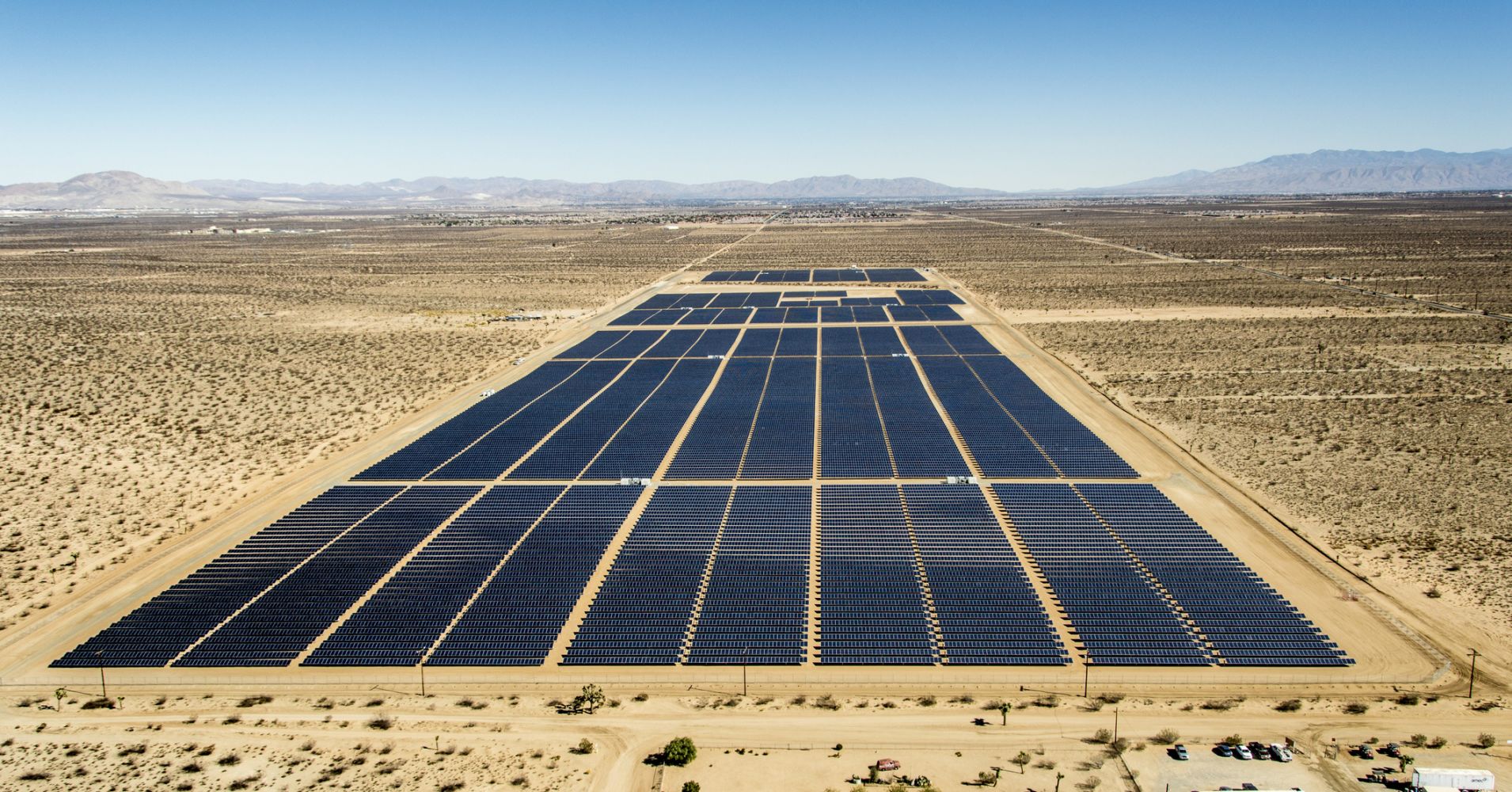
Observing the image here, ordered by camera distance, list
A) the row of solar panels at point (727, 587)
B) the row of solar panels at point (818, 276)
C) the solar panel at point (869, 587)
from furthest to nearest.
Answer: the row of solar panels at point (818, 276)
the row of solar panels at point (727, 587)
the solar panel at point (869, 587)

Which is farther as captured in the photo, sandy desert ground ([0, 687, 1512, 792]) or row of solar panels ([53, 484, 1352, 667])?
row of solar panels ([53, 484, 1352, 667])

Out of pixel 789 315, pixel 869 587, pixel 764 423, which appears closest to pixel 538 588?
pixel 869 587

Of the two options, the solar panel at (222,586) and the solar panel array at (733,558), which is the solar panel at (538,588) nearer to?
the solar panel array at (733,558)

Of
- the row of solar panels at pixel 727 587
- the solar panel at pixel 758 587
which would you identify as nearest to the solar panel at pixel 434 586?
the row of solar panels at pixel 727 587

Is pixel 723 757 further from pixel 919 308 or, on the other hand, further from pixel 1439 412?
pixel 919 308

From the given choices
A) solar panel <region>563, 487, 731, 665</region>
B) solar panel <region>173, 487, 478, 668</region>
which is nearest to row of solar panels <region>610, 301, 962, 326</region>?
solar panel <region>173, 487, 478, 668</region>

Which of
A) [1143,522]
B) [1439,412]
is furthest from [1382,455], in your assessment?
[1143,522]

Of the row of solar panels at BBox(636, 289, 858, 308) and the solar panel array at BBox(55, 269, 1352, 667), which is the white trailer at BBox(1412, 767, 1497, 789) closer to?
the solar panel array at BBox(55, 269, 1352, 667)
